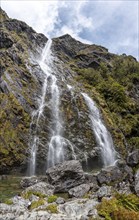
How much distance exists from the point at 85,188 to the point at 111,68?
51.3 meters

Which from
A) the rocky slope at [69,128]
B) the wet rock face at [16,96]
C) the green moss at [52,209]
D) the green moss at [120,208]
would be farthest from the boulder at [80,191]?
the wet rock face at [16,96]

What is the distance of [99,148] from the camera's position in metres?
36.6

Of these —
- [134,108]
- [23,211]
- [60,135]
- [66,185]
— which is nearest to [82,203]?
[23,211]

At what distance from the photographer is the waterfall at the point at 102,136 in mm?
36169

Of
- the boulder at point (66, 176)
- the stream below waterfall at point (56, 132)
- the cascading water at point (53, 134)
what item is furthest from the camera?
the stream below waterfall at point (56, 132)

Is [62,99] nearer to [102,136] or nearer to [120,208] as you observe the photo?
[102,136]

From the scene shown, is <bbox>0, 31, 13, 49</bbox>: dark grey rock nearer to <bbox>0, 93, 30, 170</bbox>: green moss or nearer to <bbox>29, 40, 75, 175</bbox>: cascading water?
<bbox>29, 40, 75, 175</bbox>: cascading water

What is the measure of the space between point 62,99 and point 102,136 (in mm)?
7795

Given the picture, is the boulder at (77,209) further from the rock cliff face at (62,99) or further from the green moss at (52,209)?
the rock cliff face at (62,99)

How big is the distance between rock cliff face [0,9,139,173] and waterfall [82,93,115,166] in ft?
2.97

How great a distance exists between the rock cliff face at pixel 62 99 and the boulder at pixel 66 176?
699cm

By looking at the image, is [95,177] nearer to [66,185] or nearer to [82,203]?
[66,185]

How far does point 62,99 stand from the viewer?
41.6 m

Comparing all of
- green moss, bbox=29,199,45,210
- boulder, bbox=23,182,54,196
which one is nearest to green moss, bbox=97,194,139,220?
green moss, bbox=29,199,45,210
